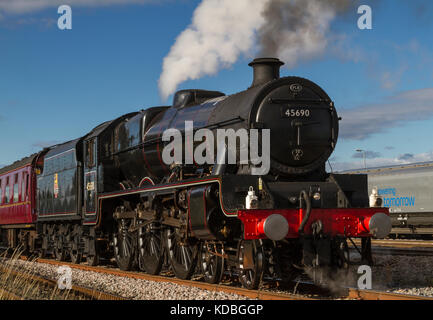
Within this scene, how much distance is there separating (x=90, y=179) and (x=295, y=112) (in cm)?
678

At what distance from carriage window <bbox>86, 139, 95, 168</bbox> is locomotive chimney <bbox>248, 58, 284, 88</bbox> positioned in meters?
5.67

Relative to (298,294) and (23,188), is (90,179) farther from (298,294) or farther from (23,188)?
(298,294)

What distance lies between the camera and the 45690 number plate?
918 centimetres

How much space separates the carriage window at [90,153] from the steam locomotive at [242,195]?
1.80 feet

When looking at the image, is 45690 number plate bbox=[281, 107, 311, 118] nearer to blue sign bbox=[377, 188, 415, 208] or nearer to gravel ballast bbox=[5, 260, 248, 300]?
gravel ballast bbox=[5, 260, 248, 300]

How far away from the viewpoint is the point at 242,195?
8.69m

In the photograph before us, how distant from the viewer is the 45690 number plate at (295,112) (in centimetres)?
918

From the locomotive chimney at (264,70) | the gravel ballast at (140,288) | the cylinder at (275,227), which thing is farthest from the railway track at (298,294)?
the locomotive chimney at (264,70)

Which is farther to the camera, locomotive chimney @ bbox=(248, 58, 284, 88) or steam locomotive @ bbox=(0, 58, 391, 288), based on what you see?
locomotive chimney @ bbox=(248, 58, 284, 88)

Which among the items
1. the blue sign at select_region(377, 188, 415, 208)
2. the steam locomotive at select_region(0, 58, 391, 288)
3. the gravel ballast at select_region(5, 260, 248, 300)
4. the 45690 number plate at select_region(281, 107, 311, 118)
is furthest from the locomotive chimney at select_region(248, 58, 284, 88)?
the blue sign at select_region(377, 188, 415, 208)

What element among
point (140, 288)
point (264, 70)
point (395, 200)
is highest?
point (264, 70)

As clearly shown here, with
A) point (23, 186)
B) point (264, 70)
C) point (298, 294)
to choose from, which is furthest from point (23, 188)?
point (298, 294)

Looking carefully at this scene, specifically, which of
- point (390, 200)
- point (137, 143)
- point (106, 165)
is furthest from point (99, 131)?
point (390, 200)

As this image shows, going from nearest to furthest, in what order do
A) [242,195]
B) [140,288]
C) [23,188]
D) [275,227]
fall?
[275,227] < [242,195] < [140,288] < [23,188]
